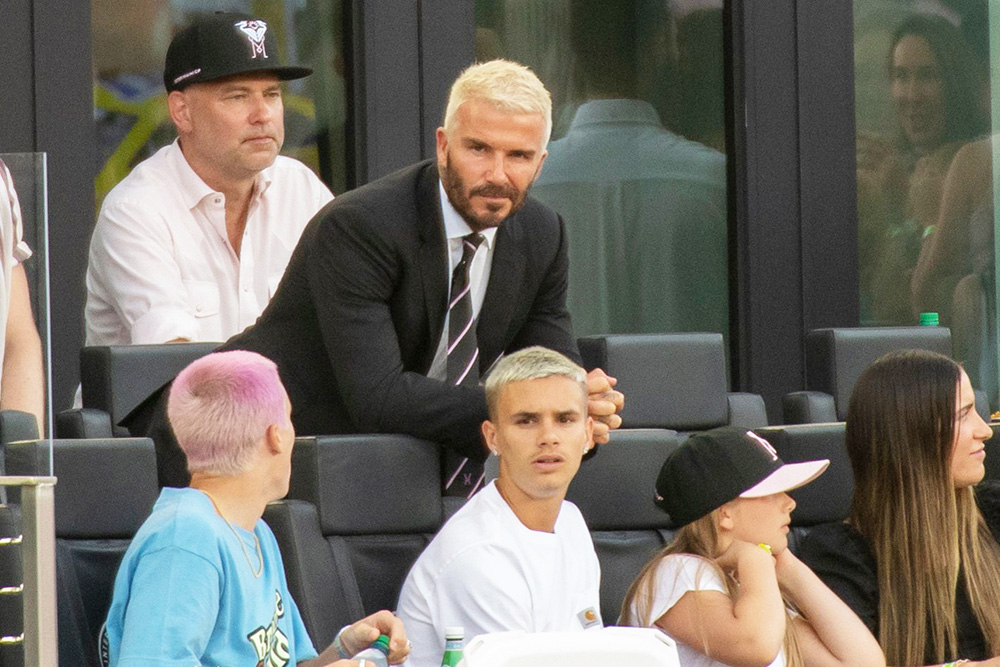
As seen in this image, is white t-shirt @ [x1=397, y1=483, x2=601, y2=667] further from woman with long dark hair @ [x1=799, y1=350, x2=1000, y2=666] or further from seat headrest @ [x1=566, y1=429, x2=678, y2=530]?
woman with long dark hair @ [x1=799, y1=350, x2=1000, y2=666]

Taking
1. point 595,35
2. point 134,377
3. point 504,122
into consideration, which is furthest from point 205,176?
point 595,35

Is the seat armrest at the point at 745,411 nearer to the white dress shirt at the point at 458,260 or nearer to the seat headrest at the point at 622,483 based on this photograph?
the seat headrest at the point at 622,483

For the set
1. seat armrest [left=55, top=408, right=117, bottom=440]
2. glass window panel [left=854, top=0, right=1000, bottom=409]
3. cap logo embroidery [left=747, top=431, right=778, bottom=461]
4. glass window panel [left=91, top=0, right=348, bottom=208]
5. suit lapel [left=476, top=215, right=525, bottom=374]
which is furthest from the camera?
glass window panel [left=854, top=0, right=1000, bottom=409]

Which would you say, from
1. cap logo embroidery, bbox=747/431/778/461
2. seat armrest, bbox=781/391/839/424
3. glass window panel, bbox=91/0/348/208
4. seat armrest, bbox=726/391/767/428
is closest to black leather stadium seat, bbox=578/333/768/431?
seat armrest, bbox=726/391/767/428

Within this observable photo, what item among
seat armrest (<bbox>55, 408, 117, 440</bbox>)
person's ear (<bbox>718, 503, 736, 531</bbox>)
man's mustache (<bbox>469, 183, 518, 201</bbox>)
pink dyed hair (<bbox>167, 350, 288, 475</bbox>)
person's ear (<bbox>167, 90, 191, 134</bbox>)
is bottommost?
person's ear (<bbox>718, 503, 736, 531</bbox>)

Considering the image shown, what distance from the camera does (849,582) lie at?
377 cm

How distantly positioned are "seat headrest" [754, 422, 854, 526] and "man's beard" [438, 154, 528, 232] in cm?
72

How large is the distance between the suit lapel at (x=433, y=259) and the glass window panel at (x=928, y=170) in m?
2.89

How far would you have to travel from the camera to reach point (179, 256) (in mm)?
4684

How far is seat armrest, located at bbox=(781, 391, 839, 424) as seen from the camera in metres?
4.87

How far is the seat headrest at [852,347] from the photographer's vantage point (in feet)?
16.4

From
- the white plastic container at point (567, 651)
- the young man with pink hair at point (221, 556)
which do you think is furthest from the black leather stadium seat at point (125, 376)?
the white plastic container at point (567, 651)

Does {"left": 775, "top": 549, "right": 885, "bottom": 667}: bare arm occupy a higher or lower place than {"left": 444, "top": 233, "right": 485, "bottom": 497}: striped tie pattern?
lower

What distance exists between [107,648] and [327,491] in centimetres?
58
